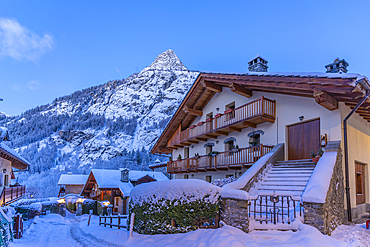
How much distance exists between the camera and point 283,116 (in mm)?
14000

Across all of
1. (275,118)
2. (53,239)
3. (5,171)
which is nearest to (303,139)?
(275,118)

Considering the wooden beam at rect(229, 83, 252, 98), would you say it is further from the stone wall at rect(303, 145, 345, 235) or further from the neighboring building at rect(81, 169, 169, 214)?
the neighboring building at rect(81, 169, 169, 214)

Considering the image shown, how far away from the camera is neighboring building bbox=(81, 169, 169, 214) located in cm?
2836

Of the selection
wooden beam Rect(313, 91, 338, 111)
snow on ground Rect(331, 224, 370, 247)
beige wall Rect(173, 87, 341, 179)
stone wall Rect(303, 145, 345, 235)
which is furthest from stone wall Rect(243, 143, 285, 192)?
snow on ground Rect(331, 224, 370, 247)

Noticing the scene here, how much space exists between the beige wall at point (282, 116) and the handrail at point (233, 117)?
24.2 inches

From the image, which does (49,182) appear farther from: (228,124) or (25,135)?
(228,124)

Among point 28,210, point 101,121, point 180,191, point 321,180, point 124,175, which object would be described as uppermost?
point 101,121

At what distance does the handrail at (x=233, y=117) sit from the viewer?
1431 centimetres

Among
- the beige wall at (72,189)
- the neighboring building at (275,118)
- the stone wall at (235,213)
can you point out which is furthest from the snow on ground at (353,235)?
the beige wall at (72,189)

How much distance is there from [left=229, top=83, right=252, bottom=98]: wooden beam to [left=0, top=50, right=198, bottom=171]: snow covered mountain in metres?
68.7

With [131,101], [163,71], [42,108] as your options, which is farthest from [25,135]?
[163,71]

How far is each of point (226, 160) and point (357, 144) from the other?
22.7 ft

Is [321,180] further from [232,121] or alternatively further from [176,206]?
[232,121]

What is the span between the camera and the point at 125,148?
310 ft
